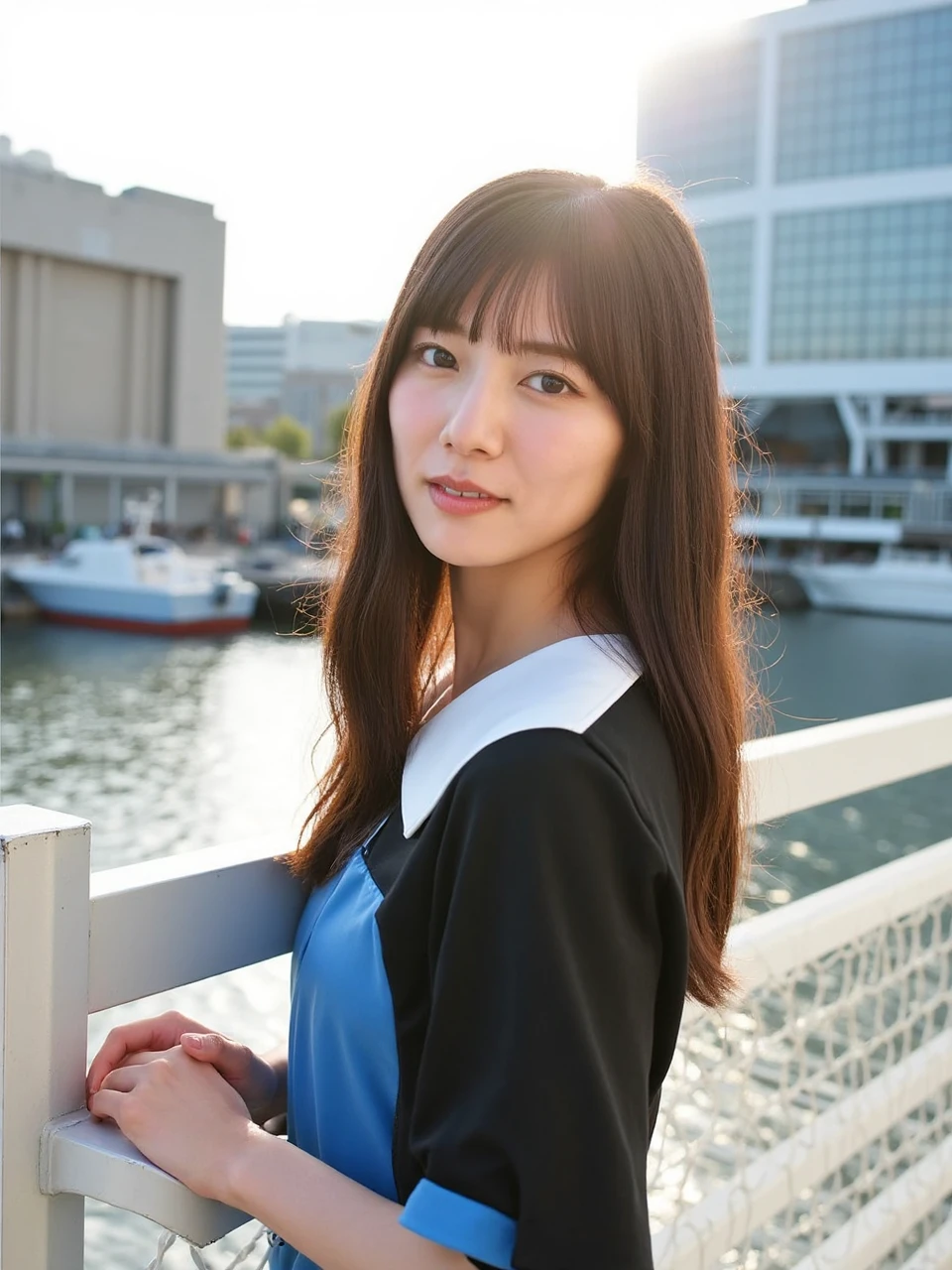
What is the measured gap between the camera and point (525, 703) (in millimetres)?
738

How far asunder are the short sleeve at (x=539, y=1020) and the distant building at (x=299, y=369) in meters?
73.7

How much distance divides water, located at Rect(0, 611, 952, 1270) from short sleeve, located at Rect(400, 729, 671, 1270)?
403 centimetres

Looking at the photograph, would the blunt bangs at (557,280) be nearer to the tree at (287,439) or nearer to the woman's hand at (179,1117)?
the woman's hand at (179,1117)

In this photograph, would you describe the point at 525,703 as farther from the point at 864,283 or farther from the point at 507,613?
the point at 864,283

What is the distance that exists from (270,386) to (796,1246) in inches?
4143

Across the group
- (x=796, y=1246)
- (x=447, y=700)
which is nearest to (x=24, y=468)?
(x=796, y=1246)

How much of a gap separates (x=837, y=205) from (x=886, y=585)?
42.9 feet

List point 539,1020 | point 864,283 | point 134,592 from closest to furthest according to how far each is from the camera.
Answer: point 539,1020
point 134,592
point 864,283

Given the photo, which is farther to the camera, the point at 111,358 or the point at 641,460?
the point at 111,358

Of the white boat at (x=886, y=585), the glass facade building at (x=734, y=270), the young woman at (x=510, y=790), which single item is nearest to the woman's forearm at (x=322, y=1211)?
the young woman at (x=510, y=790)

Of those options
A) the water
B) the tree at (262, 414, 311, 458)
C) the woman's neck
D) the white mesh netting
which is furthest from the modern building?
the woman's neck

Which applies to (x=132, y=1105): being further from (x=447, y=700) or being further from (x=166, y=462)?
(x=166, y=462)

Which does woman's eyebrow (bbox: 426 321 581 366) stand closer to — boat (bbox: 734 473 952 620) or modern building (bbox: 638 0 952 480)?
boat (bbox: 734 473 952 620)

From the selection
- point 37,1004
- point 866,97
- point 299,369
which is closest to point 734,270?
point 866,97
